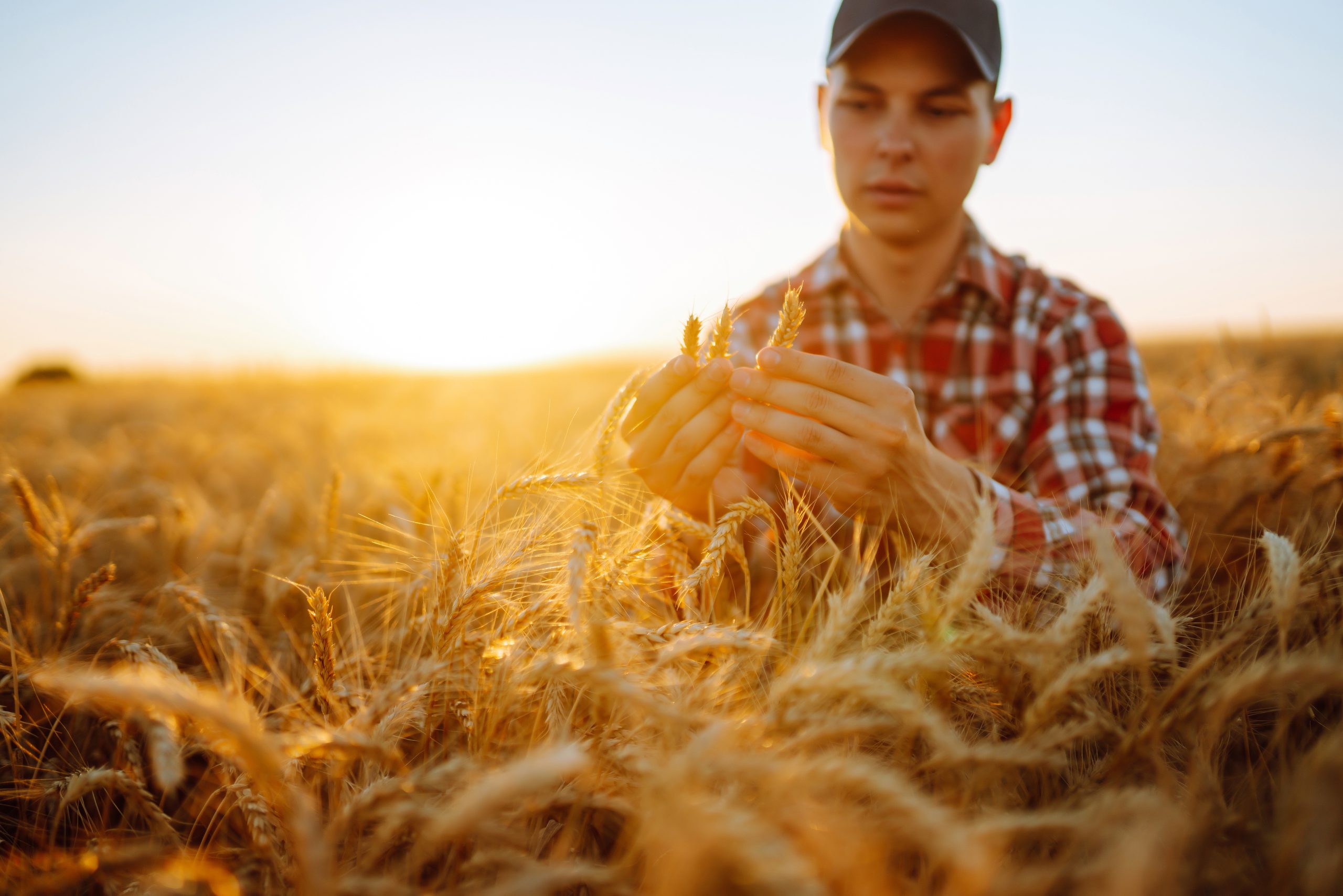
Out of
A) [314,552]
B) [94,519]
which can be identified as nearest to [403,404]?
[94,519]

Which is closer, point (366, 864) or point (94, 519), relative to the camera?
point (366, 864)

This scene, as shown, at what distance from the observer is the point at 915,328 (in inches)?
95.3

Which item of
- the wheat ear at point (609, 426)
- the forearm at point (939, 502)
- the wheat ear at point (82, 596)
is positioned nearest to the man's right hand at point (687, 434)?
the wheat ear at point (609, 426)

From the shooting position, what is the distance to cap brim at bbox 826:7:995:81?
190 centimetres

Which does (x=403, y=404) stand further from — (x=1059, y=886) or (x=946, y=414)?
(x=1059, y=886)

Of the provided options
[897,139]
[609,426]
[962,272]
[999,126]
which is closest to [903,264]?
[962,272]

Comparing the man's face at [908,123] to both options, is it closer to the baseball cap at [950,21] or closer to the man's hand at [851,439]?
the baseball cap at [950,21]

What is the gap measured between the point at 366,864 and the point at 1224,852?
1023mm

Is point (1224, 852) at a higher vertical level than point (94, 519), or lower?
lower

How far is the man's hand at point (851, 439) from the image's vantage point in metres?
1.34

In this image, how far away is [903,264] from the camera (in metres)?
2.33

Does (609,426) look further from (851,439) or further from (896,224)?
(896,224)

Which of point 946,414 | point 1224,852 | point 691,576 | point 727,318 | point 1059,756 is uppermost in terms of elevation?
point 727,318

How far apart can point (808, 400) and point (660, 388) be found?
0.33 m
